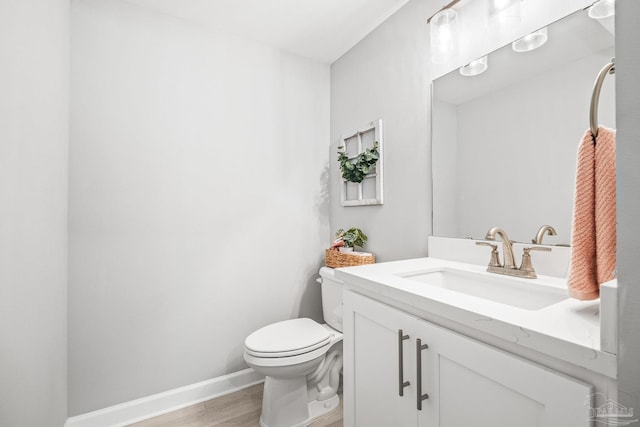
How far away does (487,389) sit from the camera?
65 cm

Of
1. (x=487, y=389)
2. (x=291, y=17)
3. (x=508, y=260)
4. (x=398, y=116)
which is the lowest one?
(x=487, y=389)

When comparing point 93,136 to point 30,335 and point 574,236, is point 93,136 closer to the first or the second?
point 30,335

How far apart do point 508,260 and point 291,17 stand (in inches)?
68.0

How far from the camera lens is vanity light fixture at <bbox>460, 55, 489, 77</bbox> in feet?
4.06

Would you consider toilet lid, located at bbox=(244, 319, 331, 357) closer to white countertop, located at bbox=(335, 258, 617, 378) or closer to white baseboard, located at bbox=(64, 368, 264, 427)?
white baseboard, located at bbox=(64, 368, 264, 427)

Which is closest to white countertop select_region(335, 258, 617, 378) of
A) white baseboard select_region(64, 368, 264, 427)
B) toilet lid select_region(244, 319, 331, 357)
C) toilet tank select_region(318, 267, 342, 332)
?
toilet lid select_region(244, 319, 331, 357)

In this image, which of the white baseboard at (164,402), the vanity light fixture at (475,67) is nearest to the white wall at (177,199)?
the white baseboard at (164,402)

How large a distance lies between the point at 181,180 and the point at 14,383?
1.11 m

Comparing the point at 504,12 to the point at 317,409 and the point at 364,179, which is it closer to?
the point at 364,179

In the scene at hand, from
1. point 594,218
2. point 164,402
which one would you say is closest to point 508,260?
point 594,218

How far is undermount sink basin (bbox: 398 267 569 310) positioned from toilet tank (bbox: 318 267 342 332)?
26.5 inches

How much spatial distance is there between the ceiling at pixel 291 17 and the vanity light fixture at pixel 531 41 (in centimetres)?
74

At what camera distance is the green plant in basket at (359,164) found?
178 centimetres

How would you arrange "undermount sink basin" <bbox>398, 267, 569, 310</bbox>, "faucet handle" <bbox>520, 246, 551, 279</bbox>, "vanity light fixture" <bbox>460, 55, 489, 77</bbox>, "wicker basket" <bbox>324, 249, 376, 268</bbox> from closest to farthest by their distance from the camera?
"undermount sink basin" <bbox>398, 267, 569, 310</bbox> → "faucet handle" <bbox>520, 246, 551, 279</bbox> → "vanity light fixture" <bbox>460, 55, 489, 77</bbox> → "wicker basket" <bbox>324, 249, 376, 268</bbox>
